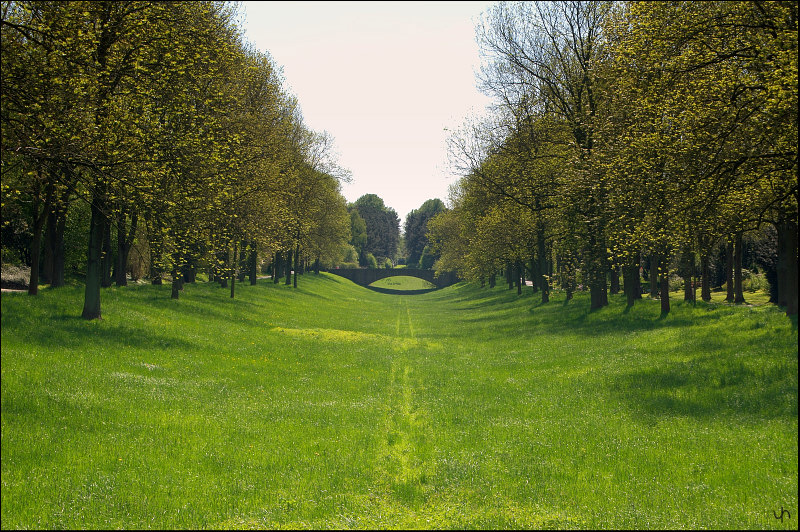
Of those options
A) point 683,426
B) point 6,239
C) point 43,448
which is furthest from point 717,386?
point 6,239

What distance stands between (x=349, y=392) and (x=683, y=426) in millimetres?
11301

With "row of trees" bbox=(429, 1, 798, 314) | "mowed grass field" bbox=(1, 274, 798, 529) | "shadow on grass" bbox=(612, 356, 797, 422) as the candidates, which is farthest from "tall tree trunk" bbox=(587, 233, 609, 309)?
"shadow on grass" bbox=(612, 356, 797, 422)

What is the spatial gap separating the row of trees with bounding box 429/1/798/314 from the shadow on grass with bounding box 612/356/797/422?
14.6 feet

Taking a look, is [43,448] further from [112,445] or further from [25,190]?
[25,190]

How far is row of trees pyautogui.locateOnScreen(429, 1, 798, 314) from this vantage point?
1917 centimetres

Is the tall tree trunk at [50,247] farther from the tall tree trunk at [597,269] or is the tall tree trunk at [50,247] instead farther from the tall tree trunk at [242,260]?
the tall tree trunk at [597,269]

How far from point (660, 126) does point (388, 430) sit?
15.3 m

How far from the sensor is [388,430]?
17047mm

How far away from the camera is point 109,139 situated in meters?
19.5

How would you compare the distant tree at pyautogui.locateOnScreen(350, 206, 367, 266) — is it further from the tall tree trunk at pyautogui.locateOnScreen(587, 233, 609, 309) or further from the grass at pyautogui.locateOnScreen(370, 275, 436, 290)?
the tall tree trunk at pyautogui.locateOnScreen(587, 233, 609, 309)

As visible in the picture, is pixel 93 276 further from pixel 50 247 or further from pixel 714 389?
pixel 714 389

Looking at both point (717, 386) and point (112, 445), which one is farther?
point (717, 386)

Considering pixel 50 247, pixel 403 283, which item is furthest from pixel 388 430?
pixel 403 283

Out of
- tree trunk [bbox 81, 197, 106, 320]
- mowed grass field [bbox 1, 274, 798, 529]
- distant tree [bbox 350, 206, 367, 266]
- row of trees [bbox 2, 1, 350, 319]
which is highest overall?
distant tree [bbox 350, 206, 367, 266]
